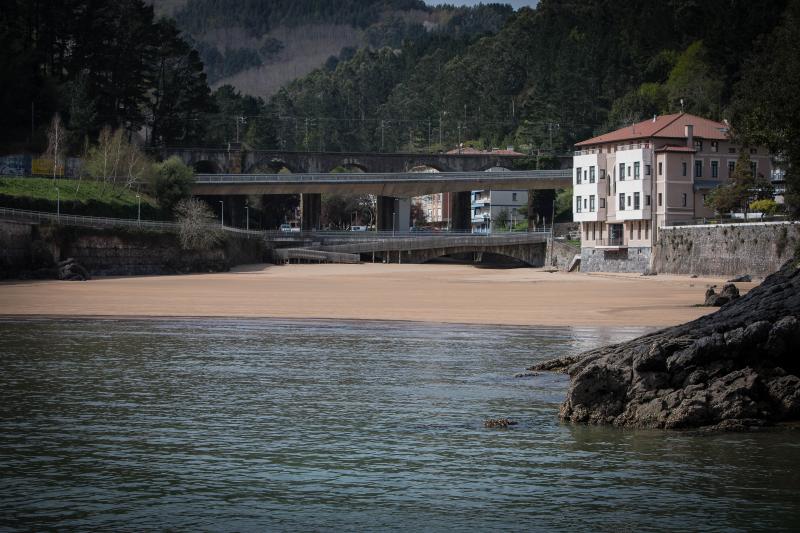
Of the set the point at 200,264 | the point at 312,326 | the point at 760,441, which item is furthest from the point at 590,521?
the point at 200,264

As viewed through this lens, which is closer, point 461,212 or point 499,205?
point 461,212

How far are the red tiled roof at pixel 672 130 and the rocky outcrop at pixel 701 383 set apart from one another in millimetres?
73600

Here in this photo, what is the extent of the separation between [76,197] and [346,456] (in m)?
86.1

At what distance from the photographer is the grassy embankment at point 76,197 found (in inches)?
3629

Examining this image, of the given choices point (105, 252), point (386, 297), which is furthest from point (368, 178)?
point (386, 297)

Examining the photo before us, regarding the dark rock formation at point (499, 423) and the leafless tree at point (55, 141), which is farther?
the leafless tree at point (55, 141)

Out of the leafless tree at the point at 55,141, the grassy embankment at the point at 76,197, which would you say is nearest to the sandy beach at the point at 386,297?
the grassy embankment at the point at 76,197

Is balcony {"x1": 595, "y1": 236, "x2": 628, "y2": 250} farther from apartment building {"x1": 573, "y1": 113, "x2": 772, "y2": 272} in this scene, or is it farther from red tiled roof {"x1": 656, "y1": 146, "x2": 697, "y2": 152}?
red tiled roof {"x1": 656, "y1": 146, "x2": 697, "y2": 152}

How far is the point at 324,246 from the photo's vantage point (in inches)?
4606

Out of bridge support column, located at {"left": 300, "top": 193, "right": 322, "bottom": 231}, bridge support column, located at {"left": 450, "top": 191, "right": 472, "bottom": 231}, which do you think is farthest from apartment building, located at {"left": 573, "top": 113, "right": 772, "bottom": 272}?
bridge support column, located at {"left": 300, "top": 193, "right": 322, "bottom": 231}

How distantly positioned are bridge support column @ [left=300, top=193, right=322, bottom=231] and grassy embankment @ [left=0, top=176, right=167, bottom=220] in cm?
2698

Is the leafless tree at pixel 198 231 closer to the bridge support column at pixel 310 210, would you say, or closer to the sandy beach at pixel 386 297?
the sandy beach at pixel 386 297

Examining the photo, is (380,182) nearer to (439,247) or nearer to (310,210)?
(310,210)

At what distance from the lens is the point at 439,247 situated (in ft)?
376
